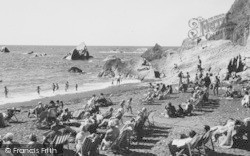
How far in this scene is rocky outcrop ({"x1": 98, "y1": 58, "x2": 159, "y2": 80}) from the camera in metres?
55.0

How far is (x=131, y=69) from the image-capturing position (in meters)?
Result: 59.3

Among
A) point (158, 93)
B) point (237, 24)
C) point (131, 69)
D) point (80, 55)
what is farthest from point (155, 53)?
point (80, 55)

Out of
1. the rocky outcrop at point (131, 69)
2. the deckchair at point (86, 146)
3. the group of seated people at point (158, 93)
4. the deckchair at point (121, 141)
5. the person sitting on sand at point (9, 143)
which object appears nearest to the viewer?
the person sitting on sand at point (9, 143)

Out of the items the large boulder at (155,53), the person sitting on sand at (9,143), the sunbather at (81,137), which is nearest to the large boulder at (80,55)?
the large boulder at (155,53)

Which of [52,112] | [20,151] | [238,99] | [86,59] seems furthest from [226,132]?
[86,59]

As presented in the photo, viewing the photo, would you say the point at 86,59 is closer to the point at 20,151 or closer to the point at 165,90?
the point at 165,90

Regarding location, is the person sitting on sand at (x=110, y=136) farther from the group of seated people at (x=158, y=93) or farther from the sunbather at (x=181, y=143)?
the group of seated people at (x=158, y=93)

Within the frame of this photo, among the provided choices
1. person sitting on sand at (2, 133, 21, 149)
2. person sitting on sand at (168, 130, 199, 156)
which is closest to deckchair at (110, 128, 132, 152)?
person sitting on sand at (168, 130, 199, 156)

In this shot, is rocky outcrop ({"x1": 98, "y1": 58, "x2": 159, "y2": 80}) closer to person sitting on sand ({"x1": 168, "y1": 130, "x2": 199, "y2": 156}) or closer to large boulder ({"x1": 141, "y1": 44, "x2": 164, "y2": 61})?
large boulder ({"x1": 141, "y1": 44, "x2": 164, "y2": 61})

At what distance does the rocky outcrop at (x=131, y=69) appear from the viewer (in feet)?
181

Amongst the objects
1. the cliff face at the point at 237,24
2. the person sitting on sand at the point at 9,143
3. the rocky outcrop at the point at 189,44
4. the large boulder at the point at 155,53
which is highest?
the cliff face at the point at 237,24

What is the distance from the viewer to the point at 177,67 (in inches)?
1902

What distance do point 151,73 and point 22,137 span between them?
3922 cm

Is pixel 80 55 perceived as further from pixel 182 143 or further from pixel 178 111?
pixel 182 143
